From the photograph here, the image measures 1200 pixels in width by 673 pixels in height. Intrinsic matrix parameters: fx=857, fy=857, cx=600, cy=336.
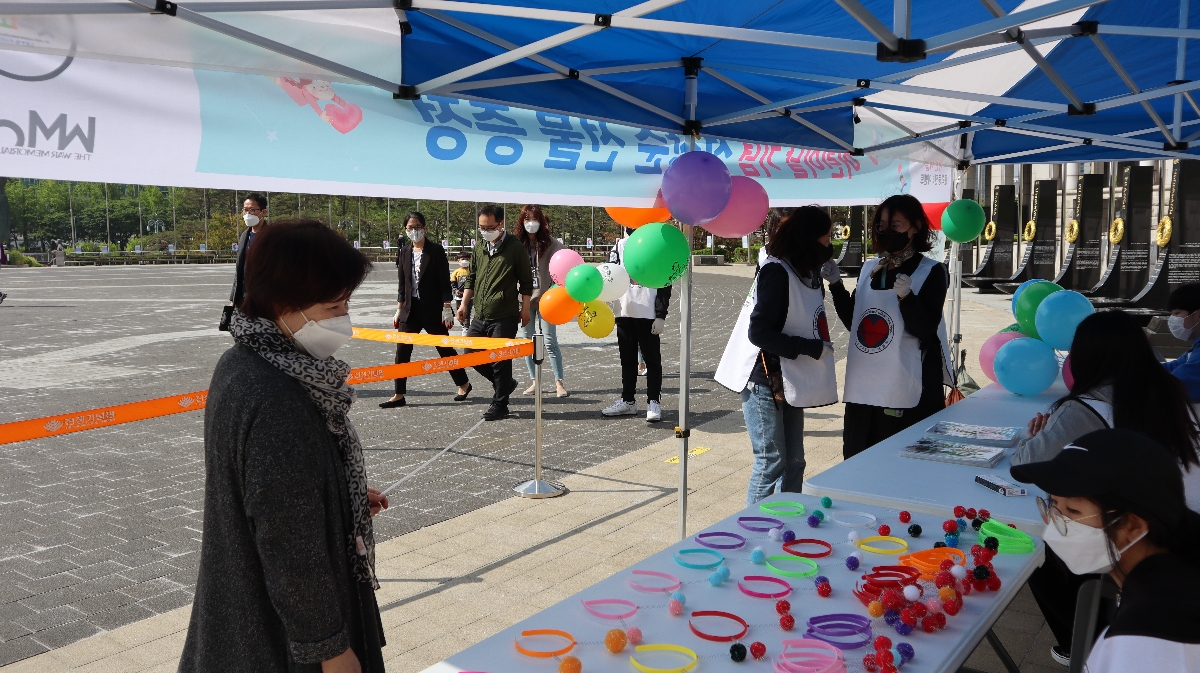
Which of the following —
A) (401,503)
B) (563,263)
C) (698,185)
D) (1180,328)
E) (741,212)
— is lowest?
(401,503)

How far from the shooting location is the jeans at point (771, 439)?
4246mm

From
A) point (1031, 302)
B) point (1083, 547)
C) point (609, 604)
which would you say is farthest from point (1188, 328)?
point (609, 604)

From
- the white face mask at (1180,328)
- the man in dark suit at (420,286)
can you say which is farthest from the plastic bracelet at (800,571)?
the man in dark suit at (420,286)

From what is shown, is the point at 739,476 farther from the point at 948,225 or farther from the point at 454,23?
the point at 454,23

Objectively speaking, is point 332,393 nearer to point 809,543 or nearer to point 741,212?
point 809,543

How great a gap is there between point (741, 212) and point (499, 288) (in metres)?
3.86

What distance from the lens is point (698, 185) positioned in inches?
158

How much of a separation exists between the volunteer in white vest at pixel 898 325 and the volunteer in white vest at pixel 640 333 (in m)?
3.16

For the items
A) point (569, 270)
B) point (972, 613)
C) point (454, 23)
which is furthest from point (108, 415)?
point (569, 270)

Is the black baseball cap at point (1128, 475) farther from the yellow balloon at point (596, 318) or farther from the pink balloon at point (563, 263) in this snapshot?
the yellow balloon at point (596, 318)

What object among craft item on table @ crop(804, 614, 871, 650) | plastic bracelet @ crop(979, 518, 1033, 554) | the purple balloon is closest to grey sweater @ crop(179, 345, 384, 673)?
craft item on table @ crop(804, 614, 871, 650)

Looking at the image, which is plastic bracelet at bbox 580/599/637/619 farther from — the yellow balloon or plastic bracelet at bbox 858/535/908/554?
Result: the yellow balloon

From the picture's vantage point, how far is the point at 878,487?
120 inches

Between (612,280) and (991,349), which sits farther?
(612,280)
